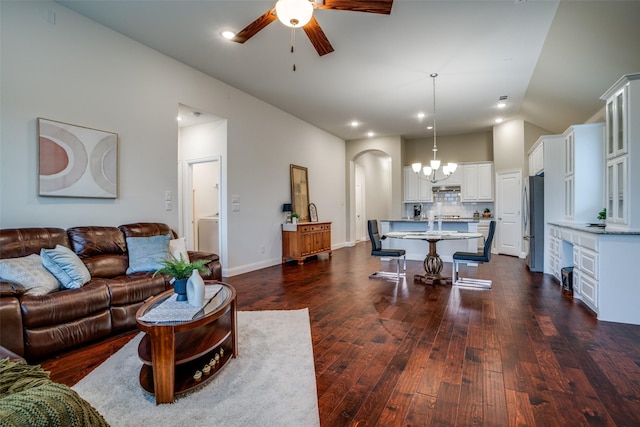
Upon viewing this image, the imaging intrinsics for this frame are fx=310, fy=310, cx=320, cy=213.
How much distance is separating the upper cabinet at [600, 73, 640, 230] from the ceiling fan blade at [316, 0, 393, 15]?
2605 millimetres

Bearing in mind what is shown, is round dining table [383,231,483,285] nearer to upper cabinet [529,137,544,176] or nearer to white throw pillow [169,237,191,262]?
upper cabinet [529,137,544,176]

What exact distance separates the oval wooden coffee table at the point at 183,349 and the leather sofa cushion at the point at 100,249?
1194mm

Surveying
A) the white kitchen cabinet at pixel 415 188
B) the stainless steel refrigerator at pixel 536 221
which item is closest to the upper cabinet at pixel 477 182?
the white kitchen cabinet at pixel 415 188

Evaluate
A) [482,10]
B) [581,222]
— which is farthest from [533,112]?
[482,10]

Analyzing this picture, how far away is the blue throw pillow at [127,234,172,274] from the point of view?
328 cm

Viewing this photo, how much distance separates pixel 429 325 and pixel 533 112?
573cm

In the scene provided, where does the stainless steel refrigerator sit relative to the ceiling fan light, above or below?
below

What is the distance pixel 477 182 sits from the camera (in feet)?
27.3

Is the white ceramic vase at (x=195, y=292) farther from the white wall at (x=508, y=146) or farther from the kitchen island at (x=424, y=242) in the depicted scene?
the white wall at (x=508, y=146)

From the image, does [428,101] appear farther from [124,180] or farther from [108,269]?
[108,269]

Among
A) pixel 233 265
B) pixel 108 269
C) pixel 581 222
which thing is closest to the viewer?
pixel 108 269

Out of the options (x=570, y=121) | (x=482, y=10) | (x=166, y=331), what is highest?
(x=482, y=10)

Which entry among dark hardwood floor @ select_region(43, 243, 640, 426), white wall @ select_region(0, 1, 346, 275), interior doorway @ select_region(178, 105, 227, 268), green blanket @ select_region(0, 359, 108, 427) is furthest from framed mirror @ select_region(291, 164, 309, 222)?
green blanket @ select_region(0, 359, 108, 427)

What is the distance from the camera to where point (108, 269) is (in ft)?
10.2
